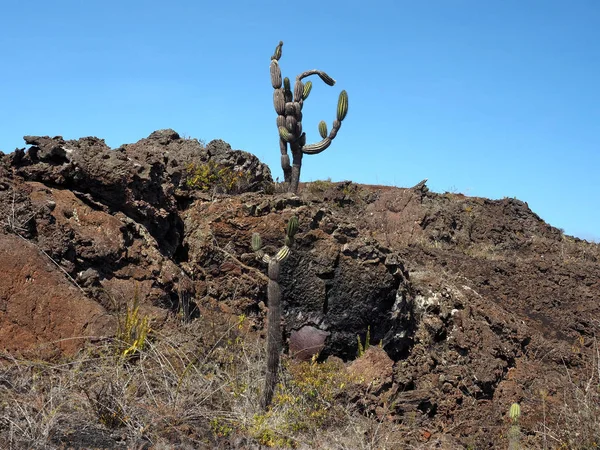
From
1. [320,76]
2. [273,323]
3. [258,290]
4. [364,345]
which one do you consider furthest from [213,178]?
[273,323]

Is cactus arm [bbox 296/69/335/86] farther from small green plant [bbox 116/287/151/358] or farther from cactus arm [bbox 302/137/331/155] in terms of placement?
small green plant [bbox 116/287/151/358]

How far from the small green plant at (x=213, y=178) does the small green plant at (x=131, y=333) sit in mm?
3962

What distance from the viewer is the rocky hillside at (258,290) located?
5.80 metres

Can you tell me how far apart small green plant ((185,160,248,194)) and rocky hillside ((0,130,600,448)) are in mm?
821

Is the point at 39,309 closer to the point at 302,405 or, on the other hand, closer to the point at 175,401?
the point at 175,401

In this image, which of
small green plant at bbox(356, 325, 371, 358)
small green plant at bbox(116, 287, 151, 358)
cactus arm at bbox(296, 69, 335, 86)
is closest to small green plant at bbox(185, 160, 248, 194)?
cactus arm at bbox(296, 69, 335, 86)

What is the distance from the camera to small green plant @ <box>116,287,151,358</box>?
17.9 ft

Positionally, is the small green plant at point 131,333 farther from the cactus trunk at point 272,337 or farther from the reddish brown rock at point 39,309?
the cactus trunk at point 272,337

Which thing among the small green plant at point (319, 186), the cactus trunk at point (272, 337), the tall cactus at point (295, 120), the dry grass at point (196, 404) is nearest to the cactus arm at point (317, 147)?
the tall cactus at point (295, 120)

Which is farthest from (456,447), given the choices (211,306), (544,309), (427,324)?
(544,309)

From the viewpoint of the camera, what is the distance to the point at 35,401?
4.57 meters

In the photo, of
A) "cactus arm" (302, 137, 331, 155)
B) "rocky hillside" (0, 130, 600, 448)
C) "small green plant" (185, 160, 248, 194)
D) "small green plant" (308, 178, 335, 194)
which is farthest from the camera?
"small green plant" (308, 178, 335, 194)

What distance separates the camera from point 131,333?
5.63 metres

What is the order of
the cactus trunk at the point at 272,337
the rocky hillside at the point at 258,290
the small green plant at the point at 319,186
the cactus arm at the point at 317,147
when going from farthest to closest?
the small green plant at the point at 319,186
the cactus arm at the point at 317,147
the rocky hillside at the point at 258,290
the cactus trunk at the point at 272,337
